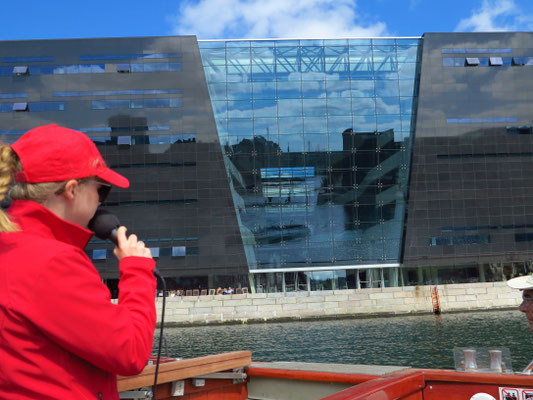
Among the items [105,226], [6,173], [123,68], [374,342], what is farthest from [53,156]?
[123,68]

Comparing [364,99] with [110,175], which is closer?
[110,175]

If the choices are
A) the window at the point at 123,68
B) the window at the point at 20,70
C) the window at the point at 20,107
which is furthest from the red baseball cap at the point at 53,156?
the window at the point at 20,70

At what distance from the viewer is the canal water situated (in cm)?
1820

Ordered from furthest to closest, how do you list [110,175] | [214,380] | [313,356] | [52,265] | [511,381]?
1. [313,356]
2. [214,380]
3. [511,381]
4. [110,175]
5. [52,265]

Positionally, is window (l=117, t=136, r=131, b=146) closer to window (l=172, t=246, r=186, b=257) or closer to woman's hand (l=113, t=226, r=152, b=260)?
window (l=172, t=246, r=186, b=257)

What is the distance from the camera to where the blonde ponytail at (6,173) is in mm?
1472

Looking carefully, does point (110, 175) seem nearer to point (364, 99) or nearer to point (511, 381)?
point (511, 381)

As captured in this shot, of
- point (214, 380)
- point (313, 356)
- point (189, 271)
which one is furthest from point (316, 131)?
point (214, 380)

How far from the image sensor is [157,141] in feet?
152

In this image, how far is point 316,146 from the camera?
45812mm

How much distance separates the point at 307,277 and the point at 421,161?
14.6 metres

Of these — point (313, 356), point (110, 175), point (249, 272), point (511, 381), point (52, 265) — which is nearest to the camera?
point (52, 265)

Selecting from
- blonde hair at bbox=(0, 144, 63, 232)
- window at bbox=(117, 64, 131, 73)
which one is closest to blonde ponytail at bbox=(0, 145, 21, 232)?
blonde hair at bbox=(0, 144, 63, 232)

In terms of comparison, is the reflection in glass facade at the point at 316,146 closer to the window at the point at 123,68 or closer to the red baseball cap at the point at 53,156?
the window at the point at 123,68
